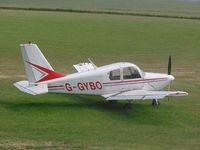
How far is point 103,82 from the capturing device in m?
20.3

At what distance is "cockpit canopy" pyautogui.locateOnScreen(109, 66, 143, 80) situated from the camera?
2059 cm

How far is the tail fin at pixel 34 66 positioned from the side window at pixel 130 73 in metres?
2.81

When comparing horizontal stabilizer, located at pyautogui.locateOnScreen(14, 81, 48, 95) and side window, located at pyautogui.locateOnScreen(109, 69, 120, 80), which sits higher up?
side window, located at pyautogui.locateOnScreen(109, 69, 120, 80)

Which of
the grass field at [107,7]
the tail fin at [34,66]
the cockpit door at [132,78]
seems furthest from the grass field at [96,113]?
the grass field at [107,7]

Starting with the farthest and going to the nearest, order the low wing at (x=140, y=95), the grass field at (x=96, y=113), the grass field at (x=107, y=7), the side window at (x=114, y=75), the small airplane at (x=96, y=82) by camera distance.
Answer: the grass field at (x=107, y=7)
the side window at (x=114, y=75)
the small airplane at (x=96, y=82)
the low wing at (x=140, y=95)
the grass field at (x=96, y=113)

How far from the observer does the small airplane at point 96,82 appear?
63.4 feet

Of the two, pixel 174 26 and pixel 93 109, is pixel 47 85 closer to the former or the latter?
pixel 93 109

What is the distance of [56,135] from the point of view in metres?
15.8

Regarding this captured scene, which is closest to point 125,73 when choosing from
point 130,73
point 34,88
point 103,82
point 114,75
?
point 130,73

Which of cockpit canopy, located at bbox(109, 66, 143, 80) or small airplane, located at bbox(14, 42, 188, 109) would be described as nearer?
small airplane, located at bbox(14, 42, 188, 109)

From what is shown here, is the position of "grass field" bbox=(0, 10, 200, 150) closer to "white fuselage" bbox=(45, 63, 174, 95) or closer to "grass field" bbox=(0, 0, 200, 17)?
"white fuselage" bbox=(45, 63, 174, 95)

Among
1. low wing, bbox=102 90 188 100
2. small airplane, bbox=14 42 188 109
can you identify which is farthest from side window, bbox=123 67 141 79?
low wing, bbox=102 90 188 100

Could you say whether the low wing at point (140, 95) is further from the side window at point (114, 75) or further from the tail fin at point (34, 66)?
the tail fin at point (34, 66)

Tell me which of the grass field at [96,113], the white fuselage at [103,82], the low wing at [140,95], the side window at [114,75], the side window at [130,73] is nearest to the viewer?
the grass field at [96,113]
